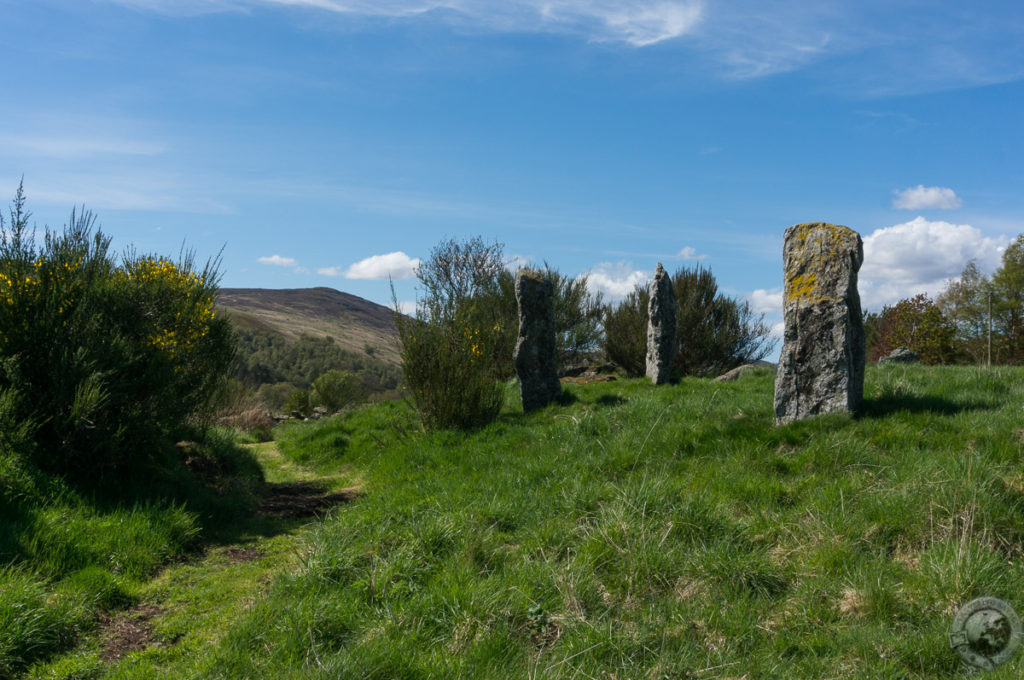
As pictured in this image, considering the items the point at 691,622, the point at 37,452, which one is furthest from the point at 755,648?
the point at 37,452

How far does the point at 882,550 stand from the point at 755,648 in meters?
1.46

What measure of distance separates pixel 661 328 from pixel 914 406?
6735 mm

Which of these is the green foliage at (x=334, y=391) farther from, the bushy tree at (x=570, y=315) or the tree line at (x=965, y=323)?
the tree line at (x=965, y=323)

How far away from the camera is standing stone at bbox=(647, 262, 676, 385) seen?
1388cm

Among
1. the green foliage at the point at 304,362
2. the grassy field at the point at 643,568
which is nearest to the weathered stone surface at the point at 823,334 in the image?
the grassy field at the point at 643,568

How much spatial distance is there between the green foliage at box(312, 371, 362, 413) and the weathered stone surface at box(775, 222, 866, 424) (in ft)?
66.9

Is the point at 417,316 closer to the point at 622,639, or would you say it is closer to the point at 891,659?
the point at 622,639

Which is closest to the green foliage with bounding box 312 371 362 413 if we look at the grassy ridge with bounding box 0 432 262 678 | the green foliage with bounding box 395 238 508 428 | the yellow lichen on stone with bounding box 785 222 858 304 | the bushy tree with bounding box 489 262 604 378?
the bushy tree with bounding box 489 262 604 378

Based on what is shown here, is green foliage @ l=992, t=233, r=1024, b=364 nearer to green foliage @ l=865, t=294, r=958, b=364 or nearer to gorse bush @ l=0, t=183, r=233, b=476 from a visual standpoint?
green foliage @ l=865, t=294, r=958, b=364

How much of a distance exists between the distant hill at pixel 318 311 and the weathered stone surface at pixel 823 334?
78.1 meters

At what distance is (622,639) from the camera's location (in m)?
3.79

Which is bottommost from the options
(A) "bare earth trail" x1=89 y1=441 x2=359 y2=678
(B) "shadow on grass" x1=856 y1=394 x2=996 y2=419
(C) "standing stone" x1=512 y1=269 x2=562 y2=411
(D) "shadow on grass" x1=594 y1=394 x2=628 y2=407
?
(A) "bare earth trail" x1=89 y1=441 x2=359 y2=678

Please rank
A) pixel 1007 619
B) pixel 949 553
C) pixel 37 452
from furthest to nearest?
pixel 37 452, pixel 949 553, pixel 1007 619

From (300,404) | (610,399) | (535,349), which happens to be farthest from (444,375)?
(300,404)
